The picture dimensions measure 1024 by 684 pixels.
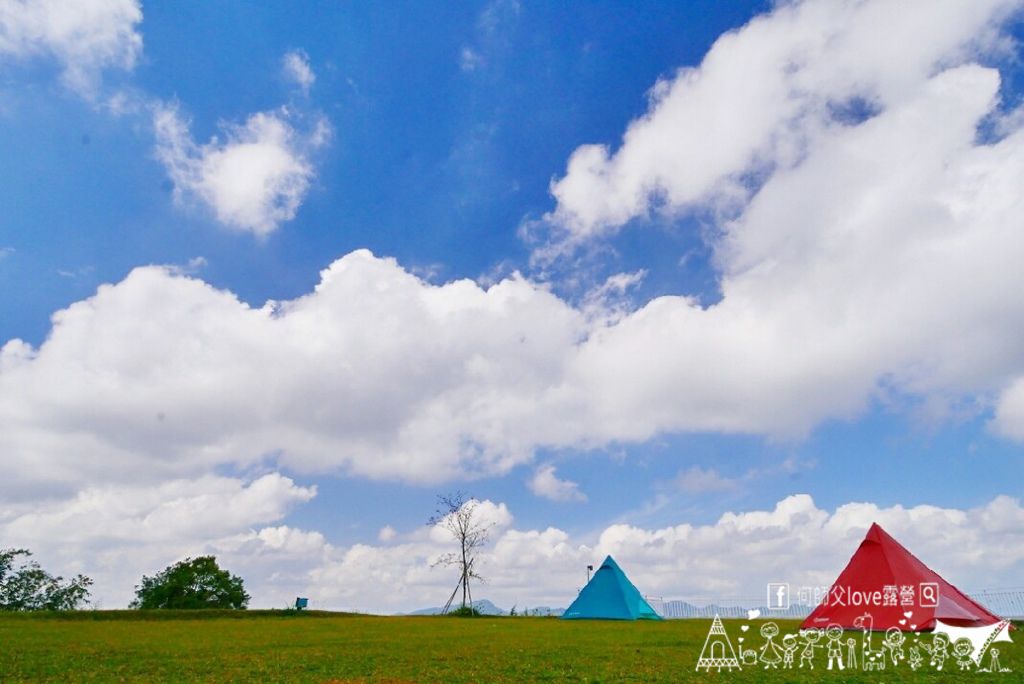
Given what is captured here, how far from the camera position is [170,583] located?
5894cm

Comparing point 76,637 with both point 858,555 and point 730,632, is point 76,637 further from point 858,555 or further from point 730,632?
point 858,555

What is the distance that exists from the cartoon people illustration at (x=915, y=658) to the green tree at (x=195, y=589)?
56.0m

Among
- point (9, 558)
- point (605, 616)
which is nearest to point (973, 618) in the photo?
point (605, 616)

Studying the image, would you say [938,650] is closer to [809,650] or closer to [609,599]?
[809,650]

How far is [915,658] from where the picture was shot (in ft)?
43.7

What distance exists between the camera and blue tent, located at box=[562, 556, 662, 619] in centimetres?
3569

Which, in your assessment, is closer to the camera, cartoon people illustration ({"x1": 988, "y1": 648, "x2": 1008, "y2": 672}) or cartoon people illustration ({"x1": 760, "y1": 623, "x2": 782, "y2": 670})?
cartoon people illustration ({"x1": 988, "y1": 648, "x2": 1008, "y2": 672})

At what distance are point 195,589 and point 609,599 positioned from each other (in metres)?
39.6

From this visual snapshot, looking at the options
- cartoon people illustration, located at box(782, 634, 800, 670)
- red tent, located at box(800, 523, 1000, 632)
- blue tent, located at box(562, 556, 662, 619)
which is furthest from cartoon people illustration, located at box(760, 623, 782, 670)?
blue tent, located at box(562, 556, 662, 619)

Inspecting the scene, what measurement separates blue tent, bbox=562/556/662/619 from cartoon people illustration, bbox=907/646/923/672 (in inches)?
860

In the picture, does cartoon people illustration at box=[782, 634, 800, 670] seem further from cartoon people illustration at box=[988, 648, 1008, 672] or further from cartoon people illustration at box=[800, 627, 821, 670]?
cartoon people illustration at box=[988, 648, 1008, 672]

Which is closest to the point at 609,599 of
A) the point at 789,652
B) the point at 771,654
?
the point at 771,654

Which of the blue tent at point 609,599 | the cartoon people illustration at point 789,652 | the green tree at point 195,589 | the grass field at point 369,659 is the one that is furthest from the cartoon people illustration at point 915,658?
the green tree at point 195,589

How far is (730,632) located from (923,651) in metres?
8.95
